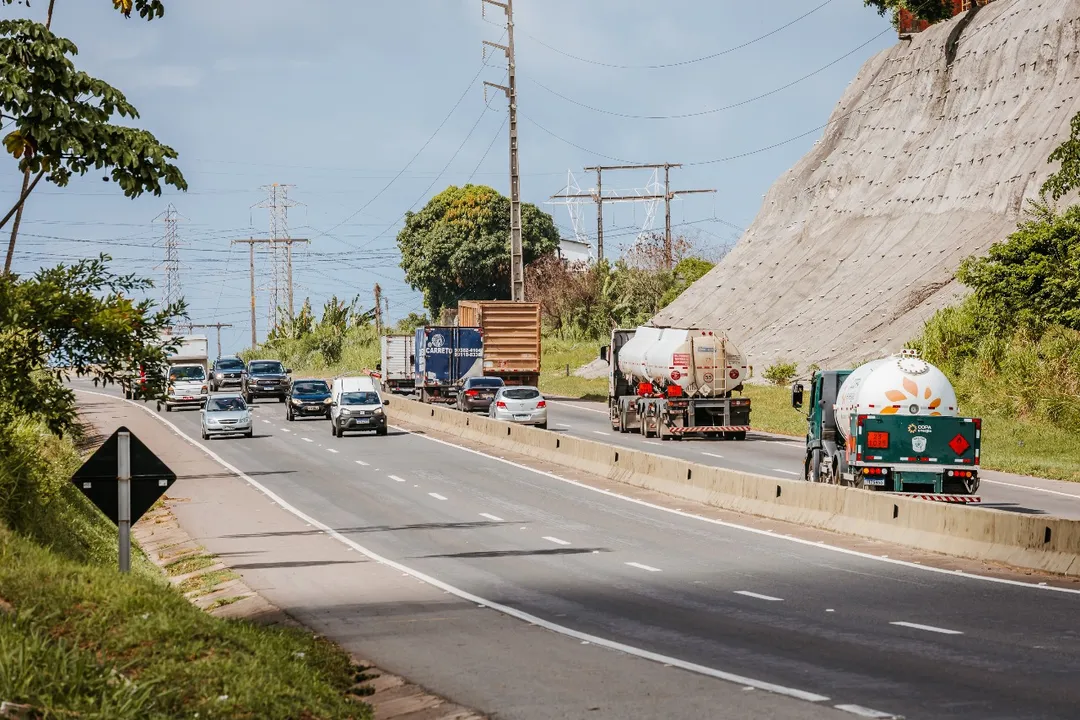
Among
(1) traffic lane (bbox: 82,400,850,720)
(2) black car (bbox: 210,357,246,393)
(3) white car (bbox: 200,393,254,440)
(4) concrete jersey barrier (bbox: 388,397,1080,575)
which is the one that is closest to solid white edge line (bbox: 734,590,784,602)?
(1) traffic lane (bbox: 82,400,850,720)

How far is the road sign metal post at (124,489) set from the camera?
46.4ft

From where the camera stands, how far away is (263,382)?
234ft

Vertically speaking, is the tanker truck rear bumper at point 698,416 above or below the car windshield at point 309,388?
below

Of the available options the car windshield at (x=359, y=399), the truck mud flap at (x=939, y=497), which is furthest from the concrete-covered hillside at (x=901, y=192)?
the truck mud flap at (x=939, y=497)

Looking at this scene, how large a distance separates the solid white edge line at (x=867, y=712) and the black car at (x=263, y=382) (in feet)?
202

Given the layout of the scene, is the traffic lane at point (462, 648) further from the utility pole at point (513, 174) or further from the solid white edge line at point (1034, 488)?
the utility pole at point (513, 174)

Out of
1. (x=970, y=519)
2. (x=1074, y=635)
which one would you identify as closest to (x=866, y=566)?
(x=970, y=519)

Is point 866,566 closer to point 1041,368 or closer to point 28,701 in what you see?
point 28,701

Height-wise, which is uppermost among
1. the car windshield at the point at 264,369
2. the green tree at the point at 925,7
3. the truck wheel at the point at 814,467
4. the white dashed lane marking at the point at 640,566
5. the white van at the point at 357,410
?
the green tree at the point at 925,7

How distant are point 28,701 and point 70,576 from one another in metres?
5.17

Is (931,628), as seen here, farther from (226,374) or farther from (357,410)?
(226,374)

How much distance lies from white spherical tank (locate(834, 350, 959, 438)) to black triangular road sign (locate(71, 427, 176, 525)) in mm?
15458

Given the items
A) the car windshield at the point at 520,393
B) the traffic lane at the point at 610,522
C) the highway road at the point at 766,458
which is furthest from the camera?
the car windshield at the point at 520,393

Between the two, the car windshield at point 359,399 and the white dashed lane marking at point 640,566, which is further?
the car windshield at point 359,399
